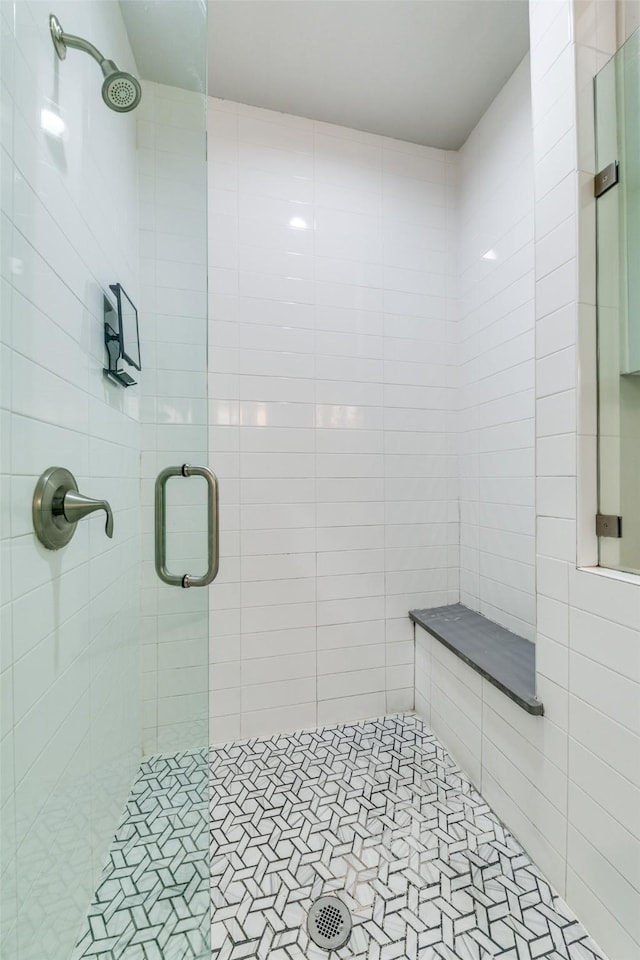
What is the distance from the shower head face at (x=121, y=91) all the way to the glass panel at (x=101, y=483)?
20mm

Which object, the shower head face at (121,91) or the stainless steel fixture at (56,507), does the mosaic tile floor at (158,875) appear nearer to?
the stainless steel fixture at (56,507)

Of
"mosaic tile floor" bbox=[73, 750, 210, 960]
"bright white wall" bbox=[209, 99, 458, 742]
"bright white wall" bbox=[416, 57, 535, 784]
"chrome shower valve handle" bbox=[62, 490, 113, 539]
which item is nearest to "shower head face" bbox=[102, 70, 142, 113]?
"bright white wall" bbox=[209, 99, 458, 742]

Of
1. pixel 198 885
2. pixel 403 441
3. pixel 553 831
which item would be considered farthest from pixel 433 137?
pixel 198 885

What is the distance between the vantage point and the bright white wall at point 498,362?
5.56ft

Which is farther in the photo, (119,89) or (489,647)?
(489,647)

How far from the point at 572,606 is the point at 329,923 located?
3.34 ft

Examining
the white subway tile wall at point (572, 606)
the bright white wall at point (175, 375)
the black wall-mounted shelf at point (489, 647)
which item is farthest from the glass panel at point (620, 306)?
the bright white wall at point (175, 375)

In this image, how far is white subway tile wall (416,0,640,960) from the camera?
38.3 inches

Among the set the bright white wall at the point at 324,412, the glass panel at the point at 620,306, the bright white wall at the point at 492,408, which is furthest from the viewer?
the bright white wall at the point at 324,412

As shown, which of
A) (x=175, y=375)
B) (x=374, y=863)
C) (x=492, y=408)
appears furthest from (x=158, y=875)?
(x=492, y=408)

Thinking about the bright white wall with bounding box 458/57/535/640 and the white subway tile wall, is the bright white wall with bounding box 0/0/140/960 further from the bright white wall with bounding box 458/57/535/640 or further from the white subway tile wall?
the bright white wall with bounding box 458/57/535/640

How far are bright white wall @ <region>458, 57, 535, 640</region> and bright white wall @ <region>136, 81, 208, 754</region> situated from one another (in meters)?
1.28

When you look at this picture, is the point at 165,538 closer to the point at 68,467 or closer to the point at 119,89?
the point at 68,467

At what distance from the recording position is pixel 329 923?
106 centimetres
